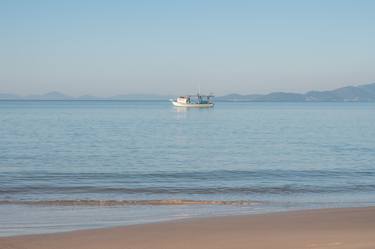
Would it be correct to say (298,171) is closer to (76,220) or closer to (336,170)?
(336,170)

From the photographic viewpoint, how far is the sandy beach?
11.6 meters

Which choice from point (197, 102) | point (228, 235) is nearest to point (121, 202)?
point (228, 235)

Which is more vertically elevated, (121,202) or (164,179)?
(121,202)

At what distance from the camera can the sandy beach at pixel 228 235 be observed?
1163cm

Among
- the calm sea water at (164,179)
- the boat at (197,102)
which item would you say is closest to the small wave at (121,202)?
the calm sea water at (164,179)

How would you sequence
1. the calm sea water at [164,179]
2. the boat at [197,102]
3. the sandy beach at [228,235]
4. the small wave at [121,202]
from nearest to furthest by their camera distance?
the sandy beach at [228,235], the calm sea water at [164,179], the small wave at [121,202], the boat at [197,102]

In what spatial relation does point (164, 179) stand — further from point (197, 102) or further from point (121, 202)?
point (197, 102)

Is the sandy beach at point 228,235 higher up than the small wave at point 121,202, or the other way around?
the sandy beach at point 228,235

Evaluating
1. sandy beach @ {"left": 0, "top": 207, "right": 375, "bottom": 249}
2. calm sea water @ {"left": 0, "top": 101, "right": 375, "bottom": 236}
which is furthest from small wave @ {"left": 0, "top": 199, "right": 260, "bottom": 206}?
sandy beach @ {"left": 0, "top": 207, "right": 375, "bottom": 249}

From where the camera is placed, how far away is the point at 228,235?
12586 millimetres

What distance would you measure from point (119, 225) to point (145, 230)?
1.30 meters

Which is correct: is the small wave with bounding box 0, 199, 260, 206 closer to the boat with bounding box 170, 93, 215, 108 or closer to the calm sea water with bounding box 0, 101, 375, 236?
the calm sea water with bounding box 0, 101, 375, 236

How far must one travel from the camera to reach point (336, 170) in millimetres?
29547

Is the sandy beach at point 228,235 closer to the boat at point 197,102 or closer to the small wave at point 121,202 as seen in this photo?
the small wave at point 121,202
